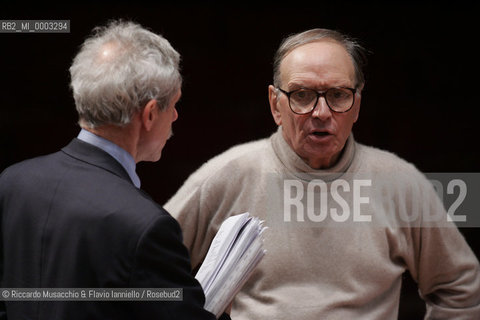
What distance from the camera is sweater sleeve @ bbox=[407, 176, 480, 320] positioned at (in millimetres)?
2119

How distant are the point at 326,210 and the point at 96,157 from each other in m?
0.83

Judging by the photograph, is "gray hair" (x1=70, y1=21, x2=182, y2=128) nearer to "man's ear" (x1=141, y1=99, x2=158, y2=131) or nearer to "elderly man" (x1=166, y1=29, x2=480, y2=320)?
"man's ear" (x1=141, y1=99, x2=158, y2=131)

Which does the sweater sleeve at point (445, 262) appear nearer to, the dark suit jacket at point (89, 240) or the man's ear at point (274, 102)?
the man's ear at point (274, 102)

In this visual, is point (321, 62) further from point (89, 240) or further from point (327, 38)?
point (89, 240)

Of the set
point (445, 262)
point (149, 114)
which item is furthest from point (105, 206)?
point (445, 262)

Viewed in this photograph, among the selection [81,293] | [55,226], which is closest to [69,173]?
[55,226]

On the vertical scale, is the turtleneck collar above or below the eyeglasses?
below

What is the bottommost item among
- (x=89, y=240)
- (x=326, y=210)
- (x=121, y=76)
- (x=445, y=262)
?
(x=445, y=262)

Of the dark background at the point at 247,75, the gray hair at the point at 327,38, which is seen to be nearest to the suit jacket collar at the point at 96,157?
the gray hair at the point at 327,38

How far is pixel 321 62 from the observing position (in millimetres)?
2012

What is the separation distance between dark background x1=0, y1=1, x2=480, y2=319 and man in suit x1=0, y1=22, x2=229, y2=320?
3.69 feet

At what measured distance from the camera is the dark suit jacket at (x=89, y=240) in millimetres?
1372

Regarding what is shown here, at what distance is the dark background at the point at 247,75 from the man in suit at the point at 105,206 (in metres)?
1.12

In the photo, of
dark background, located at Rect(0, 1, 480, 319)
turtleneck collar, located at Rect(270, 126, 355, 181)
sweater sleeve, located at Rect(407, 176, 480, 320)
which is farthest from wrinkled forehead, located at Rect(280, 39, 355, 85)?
dark background, located at Rect(0, 1, 480, 319)
